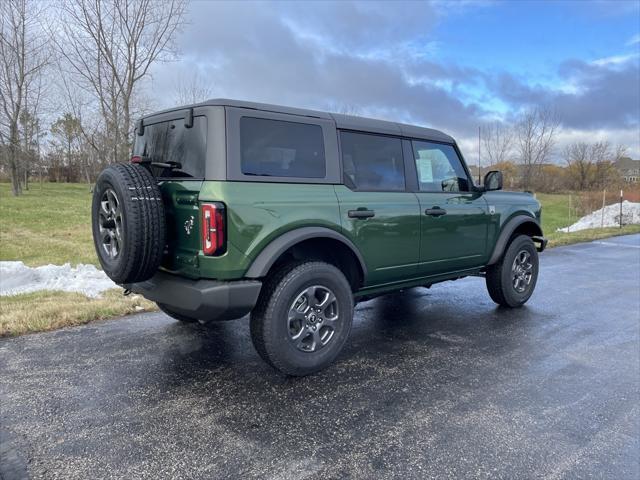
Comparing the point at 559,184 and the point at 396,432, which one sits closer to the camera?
the point at 396,432

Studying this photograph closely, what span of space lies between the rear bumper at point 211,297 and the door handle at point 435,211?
76.0 inches

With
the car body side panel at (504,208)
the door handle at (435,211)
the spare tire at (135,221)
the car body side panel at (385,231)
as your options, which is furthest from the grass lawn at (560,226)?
the spare tire at (135,221)

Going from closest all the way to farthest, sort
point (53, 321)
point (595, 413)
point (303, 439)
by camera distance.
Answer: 1. point (303, 439)
2. point (595, 413)
3. point (53, 321)

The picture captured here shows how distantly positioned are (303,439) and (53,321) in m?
3.13

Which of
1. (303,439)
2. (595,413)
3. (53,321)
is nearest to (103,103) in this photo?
(53,321)

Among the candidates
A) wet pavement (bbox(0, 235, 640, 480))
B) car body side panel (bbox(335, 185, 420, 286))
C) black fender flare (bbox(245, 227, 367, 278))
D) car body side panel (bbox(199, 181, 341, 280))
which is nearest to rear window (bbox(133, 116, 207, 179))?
car body side panel (bbox(199, 181, 341, 280))

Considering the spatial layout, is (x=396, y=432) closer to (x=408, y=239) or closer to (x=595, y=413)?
(x=595, y=413)

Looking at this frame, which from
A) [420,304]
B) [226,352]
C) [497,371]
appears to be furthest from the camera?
[420,304]

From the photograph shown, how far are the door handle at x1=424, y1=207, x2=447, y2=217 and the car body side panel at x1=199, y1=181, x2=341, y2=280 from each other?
136 cm

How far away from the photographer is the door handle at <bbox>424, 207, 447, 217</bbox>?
4281mm

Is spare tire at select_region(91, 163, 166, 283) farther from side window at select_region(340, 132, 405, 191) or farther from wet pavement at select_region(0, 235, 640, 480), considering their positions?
side window at select_region(340, 132, 405, 191)

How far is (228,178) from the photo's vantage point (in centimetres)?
302

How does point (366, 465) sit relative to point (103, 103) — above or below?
below

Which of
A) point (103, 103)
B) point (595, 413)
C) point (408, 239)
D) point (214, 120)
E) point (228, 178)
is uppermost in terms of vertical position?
point (103, 103)
